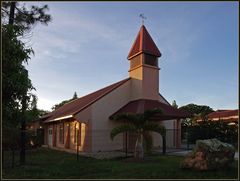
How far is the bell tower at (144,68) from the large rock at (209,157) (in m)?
14.6

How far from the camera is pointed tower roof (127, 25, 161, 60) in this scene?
30.5 m

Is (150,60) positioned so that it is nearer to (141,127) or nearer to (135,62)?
(135,62)

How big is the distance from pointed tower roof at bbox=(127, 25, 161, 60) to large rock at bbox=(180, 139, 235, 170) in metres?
15.8

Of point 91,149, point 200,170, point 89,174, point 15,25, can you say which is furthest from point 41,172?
point 91,149

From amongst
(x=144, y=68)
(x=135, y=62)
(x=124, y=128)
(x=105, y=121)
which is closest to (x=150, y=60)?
(x=144, y=68)

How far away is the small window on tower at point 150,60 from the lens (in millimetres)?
30273

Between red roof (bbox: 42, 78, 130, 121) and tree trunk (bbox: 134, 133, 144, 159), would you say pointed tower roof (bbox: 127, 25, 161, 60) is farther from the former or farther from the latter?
tree trunk (bbox: 134, 133, 144, 159)

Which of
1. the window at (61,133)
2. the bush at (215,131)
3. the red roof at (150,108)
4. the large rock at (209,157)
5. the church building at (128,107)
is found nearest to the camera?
the large rock at (209,157)

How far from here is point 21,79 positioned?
19.0 m

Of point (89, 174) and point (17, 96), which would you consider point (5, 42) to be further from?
point (89, 174)

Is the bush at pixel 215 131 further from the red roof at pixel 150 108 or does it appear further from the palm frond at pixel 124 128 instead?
the palm frond at pixel 124 128

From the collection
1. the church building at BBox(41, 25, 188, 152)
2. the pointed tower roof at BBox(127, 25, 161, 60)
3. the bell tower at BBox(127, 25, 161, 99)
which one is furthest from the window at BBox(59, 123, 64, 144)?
the pointed tower roof at BBox(127, 25, 161, 60)

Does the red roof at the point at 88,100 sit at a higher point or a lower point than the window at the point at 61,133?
higher

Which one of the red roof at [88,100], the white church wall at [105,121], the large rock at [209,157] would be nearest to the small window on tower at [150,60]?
the red roof at [88,100]
